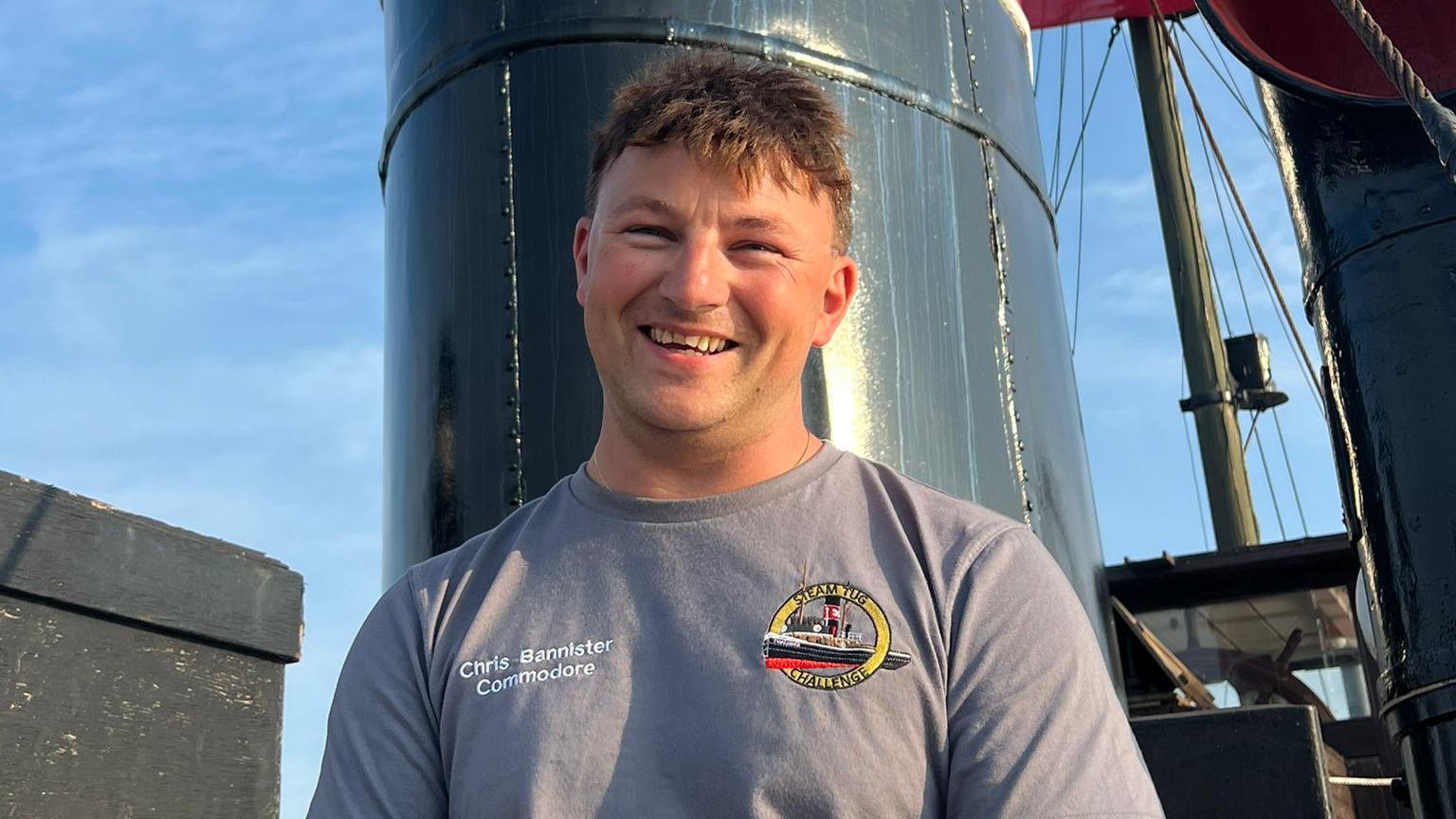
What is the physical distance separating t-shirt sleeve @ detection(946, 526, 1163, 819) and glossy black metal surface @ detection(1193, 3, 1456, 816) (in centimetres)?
174

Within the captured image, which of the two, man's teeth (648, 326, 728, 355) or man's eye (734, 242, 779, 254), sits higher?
man's eye (734, 242, 779, 254)

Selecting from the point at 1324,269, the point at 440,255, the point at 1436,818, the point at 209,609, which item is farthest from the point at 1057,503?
the point at 209,609

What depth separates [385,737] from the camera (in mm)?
1652

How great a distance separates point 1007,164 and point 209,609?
229cm

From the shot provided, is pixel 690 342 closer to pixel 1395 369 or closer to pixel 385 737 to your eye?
pixel 385 737

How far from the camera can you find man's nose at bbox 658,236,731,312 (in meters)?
1.70

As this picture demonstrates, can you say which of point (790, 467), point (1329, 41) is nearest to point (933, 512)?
point (790, 467)

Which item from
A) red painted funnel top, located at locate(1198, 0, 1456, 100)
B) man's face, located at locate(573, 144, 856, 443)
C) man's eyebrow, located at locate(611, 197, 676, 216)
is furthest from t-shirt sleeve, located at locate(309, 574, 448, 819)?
red painted funnel top, located at locate(1198, 0, 1456, 100)

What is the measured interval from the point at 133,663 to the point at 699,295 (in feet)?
4.77

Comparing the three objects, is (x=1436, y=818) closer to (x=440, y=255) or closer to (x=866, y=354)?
(x=866, y=354)

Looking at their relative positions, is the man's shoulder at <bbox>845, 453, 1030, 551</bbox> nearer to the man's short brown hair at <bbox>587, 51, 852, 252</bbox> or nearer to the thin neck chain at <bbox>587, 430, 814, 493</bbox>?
the thin neck chain at <bbox>587, 430, 814, 493</bbox>

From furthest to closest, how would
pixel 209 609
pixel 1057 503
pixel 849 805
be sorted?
pixel 1057 503 < pixel 209 609 < pixel 849 805

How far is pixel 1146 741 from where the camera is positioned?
3.54m

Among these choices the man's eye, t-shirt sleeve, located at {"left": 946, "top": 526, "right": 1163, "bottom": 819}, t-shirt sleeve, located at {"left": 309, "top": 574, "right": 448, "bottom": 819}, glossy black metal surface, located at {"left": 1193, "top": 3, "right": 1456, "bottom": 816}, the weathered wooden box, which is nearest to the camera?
t-shirt sleeve, located at {"left": 946, "top": 526, "right": 1163, "bottom": 819}
